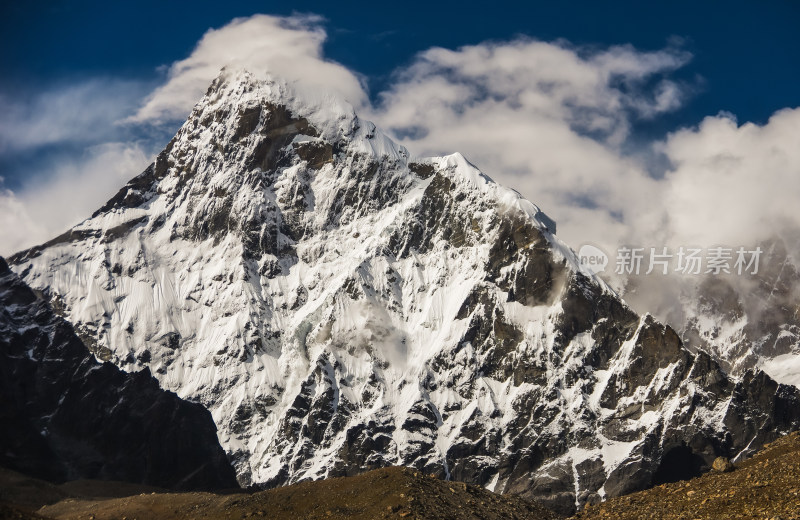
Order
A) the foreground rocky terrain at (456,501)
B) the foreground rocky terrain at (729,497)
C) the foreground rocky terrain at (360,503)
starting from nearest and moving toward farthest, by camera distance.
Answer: the foreground rocky terrain at (729,497)
the foreground rocky terrain at (456,501)
the foreground rocky terrain at (360,503)

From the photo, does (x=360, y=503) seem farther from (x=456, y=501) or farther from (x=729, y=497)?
(x=729, y=497)

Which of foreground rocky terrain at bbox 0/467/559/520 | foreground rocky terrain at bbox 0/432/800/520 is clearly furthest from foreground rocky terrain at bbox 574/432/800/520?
foreground rocky terrain at bbox 0/467/559/520

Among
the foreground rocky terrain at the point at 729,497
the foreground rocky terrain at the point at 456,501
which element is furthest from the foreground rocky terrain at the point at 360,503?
the foreground rocky terrain at the point at 729,497

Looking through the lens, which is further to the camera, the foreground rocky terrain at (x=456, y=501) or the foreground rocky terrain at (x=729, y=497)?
the foreground rocky terrain at (x=456, y=501)

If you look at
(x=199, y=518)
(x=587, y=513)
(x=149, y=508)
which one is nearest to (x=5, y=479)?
(x=149, y=508)

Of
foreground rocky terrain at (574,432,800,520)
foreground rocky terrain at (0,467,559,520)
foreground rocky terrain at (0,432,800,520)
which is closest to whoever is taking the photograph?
foreground rocky terrain at (574,432,800,520)

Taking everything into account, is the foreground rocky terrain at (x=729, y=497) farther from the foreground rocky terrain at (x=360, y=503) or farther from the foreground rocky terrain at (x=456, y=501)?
the foreground rocky terrain at (x=360, y=503)

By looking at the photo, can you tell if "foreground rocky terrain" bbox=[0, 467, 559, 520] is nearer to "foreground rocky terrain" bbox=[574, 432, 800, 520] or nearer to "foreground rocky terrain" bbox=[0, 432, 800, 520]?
"foreground rocky terrain" bbox=[0, 432, 800, 520]

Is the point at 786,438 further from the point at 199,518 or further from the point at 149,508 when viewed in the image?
the point at 149,508

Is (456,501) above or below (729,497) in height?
below

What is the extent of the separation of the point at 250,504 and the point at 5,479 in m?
76.2

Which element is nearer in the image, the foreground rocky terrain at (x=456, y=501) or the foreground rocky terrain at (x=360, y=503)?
the foreground rocky terrain at (x=456, y=501)

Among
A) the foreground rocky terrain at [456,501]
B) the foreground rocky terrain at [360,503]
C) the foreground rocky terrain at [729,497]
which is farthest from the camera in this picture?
the foreground rocky terrain at [360,503]

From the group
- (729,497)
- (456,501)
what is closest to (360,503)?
(456,501)
